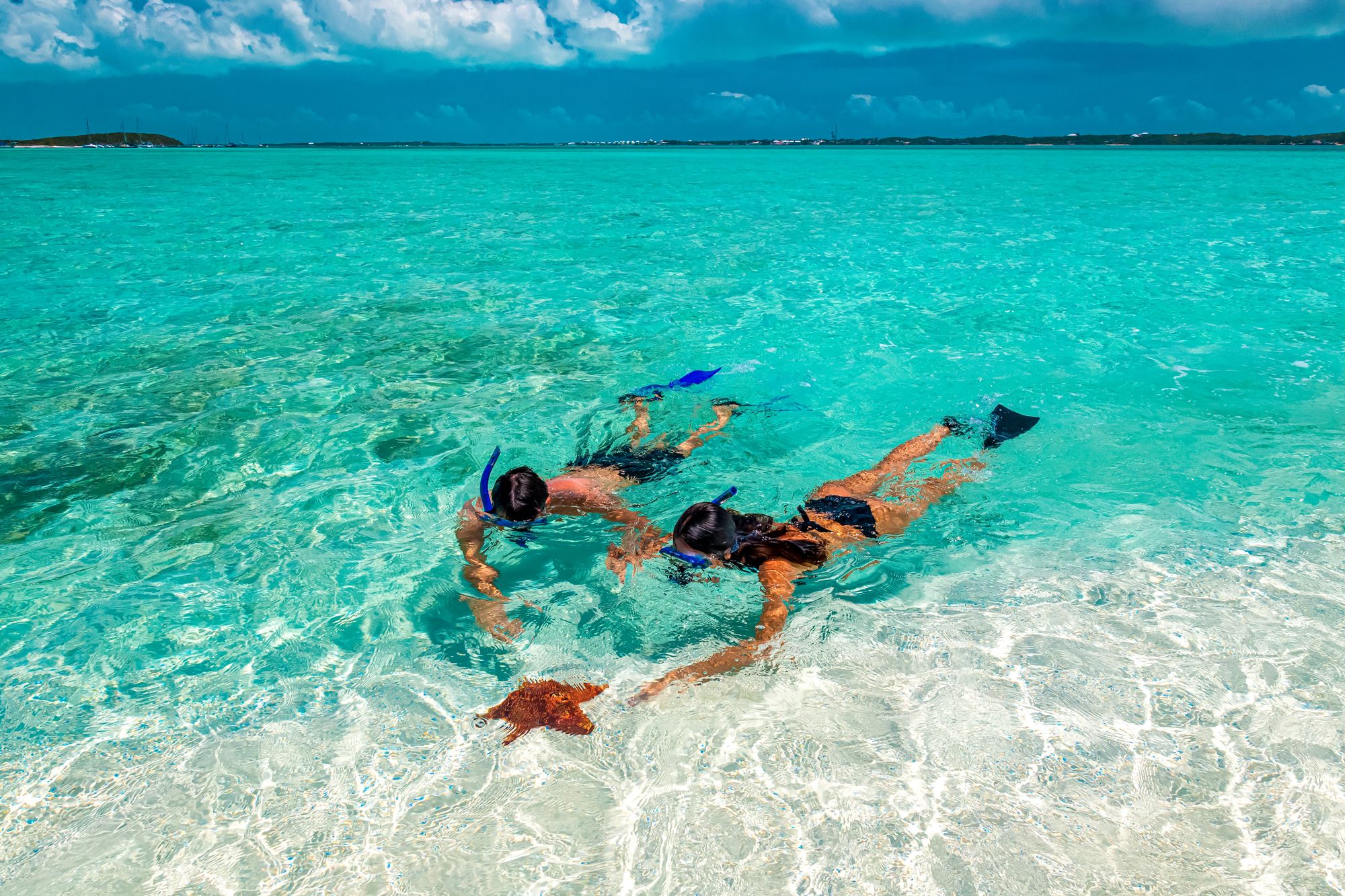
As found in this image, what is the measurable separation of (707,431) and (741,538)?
328cm

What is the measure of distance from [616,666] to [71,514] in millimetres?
5053

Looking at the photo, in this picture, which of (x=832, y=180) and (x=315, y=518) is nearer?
(x=315, y=518)

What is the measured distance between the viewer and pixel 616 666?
464 centimetres

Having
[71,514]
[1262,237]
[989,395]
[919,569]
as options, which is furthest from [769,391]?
[1262,237]

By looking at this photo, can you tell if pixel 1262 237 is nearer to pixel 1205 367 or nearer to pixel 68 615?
pixel 1205 367

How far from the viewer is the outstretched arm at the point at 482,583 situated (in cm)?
500

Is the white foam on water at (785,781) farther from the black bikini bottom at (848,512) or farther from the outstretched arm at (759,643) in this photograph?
the black bikini bottom at (848,512)

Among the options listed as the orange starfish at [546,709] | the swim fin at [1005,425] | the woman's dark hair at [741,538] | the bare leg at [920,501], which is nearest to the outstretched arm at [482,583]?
the orange starfish at [546,709]

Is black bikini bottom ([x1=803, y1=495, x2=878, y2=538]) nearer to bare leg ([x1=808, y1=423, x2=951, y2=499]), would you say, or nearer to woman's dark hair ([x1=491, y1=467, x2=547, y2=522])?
bare leg ([x1=808, y1=423, x2=951, y2=499])

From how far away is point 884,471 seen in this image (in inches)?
276

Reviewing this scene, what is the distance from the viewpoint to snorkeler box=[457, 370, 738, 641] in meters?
5.37

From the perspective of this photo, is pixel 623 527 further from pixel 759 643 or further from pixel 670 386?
pixel 670 386

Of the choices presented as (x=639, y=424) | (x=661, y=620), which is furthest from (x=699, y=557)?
(x=639, y=424)

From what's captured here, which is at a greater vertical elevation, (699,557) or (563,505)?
(699,557)
